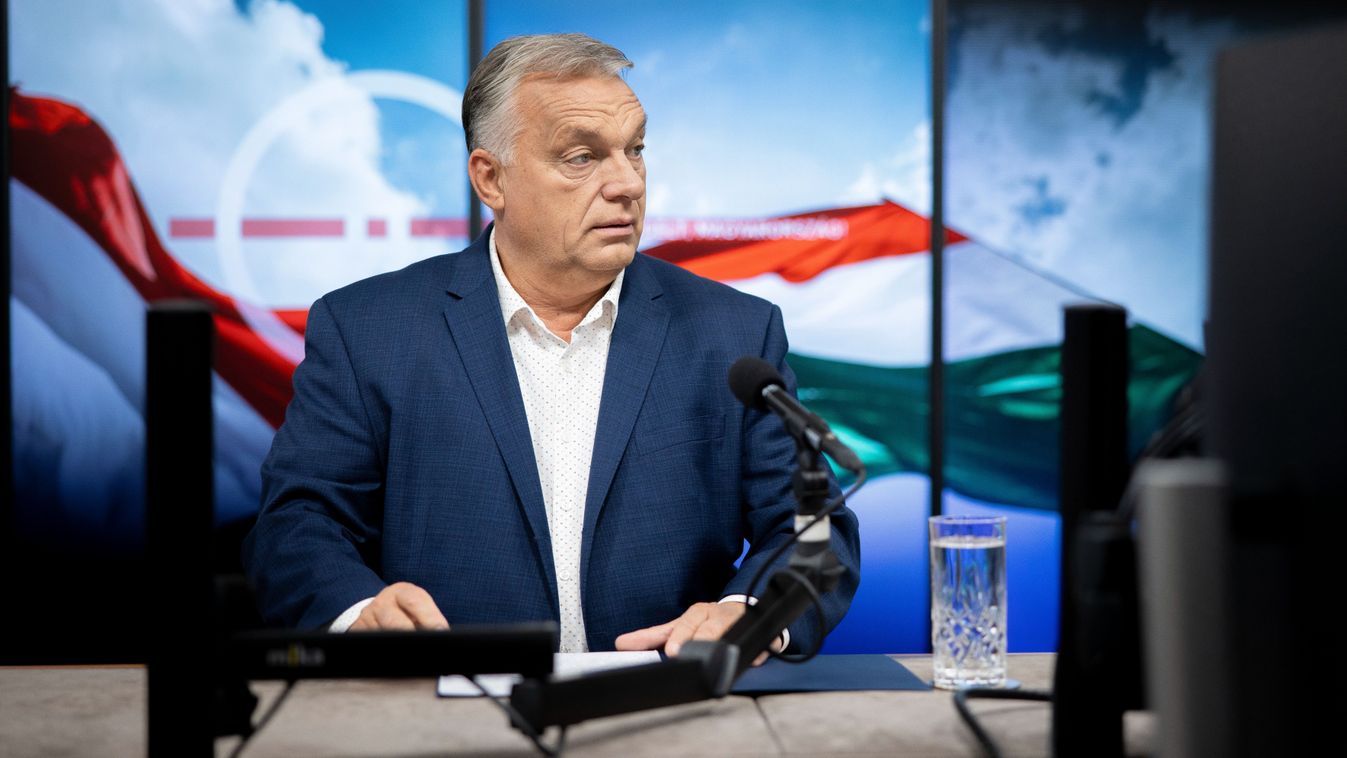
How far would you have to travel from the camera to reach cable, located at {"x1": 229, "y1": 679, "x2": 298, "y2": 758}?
109 centimetres

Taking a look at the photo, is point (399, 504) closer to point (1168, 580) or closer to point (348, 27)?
point (1168, 580)

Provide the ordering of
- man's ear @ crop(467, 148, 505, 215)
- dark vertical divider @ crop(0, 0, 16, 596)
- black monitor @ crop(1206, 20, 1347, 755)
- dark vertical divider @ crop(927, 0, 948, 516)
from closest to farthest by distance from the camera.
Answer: black monitor @ crop(1206, 20, 1347, 755) → man's ear @ crop(467, 148, 505, 215) → dark vertical divider @ crop(0, 0, 16, 596) → dark vertical divider @ crop(927, 0, 948, 516)

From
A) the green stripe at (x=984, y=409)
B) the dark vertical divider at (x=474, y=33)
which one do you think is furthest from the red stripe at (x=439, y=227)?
the green stripe at (x=984, y=409)

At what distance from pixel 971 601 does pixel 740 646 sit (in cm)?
33

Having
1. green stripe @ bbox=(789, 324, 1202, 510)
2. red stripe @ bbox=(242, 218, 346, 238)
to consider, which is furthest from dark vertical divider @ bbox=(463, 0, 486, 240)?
green stripe @ bbox=(789, 324, 1202, 510)

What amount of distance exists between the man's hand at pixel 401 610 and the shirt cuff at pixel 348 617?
4 centimetres

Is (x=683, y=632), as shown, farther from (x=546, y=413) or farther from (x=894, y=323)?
(x=894, y=323)

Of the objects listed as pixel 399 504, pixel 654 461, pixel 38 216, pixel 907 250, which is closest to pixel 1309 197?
pixel 654 461

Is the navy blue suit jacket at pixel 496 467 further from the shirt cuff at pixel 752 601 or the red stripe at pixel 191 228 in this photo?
the red stripe at pixel 191 228

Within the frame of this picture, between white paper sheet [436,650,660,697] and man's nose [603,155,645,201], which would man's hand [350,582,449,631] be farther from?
man's nose [603,155,645,201]

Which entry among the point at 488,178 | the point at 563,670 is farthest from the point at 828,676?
the point at 488,178

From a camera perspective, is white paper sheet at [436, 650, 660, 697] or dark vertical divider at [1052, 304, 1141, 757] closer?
dark vertical divider at [1052, 304, 1141, 757]

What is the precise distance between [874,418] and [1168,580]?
2.73m

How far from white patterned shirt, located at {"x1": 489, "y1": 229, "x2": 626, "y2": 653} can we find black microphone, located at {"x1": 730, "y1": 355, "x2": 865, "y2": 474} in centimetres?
64
